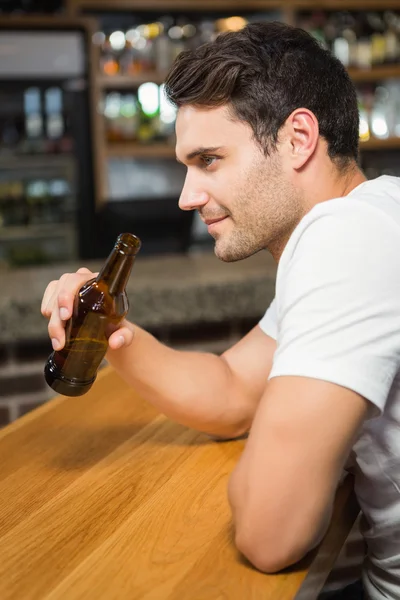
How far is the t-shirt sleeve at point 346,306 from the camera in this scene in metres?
0.78

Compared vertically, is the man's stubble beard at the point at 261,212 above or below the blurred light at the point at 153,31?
above

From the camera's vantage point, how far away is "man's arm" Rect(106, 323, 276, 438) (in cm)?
116

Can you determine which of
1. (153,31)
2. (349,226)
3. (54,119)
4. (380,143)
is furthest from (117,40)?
(349,226)

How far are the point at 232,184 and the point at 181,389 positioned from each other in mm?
341

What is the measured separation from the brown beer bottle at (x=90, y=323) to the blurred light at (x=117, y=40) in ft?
12.5

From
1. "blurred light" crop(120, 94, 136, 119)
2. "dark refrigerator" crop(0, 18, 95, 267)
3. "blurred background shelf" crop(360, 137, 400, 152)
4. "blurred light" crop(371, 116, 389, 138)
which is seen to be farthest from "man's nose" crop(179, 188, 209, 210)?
"blurred light" crop(371, 116, 389, 138)

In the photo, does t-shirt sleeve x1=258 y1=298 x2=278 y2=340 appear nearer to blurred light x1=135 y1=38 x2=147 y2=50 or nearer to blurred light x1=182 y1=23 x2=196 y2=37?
blurred light x1=135 y1=38 x2=147 y2=50

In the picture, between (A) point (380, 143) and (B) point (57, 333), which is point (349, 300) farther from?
(A) point (380, 143)

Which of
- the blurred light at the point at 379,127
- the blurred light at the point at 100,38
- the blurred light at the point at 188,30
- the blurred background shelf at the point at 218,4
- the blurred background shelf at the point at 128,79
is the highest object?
the blurred background shelf at the point at 218,4

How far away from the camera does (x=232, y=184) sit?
1.03m

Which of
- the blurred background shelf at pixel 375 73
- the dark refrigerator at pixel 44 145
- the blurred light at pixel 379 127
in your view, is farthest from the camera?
the blurred light at pixel 379 127

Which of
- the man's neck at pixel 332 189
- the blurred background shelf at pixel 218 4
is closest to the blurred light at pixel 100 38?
the blurred background shelf at pixel 218 4

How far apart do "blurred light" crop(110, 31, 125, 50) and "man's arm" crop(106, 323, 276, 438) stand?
3.69 metres

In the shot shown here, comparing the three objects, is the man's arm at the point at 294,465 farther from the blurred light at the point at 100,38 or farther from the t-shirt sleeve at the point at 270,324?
the blurred light at the point at 100,38
